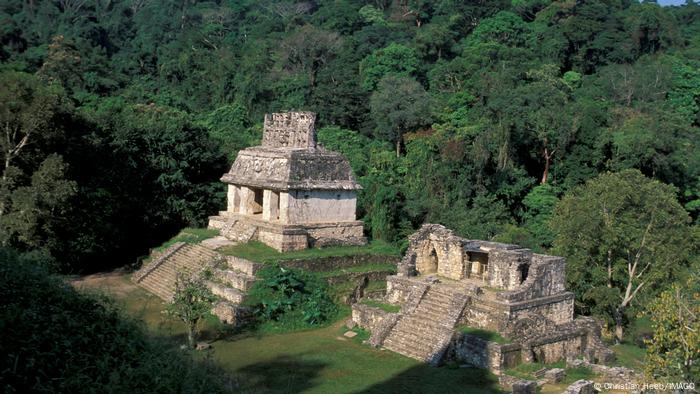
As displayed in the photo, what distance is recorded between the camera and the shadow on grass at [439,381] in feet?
41.5

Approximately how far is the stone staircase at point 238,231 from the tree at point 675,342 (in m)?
11.8

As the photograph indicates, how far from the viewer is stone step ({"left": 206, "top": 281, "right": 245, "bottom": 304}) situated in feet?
55.0

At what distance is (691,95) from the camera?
36.3 m

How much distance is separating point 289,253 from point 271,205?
2.11 metres

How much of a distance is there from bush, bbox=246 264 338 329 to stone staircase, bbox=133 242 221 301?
89.2 inches

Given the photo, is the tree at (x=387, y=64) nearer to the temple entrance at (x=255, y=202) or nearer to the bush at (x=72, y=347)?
the temple entrance at (x=255, y=202)

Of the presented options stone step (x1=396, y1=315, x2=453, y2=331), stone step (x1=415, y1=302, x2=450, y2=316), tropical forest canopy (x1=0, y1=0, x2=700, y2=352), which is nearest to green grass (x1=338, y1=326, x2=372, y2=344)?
stone step (x1=396, y1=315, x2=453, y2=331)

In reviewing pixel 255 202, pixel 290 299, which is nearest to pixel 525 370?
pixel 290 299

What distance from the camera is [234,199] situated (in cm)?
2216

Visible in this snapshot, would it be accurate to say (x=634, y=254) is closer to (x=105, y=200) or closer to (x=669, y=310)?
(x=669, y=310)

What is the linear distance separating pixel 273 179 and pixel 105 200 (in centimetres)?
552

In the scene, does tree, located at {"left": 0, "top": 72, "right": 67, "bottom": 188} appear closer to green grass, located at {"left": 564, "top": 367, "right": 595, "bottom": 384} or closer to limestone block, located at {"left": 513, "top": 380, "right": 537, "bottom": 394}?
limestone block, located at {"left": 513, "top": 380, "right": 537, "bottom": 394}

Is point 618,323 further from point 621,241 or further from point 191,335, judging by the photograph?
point 191,335

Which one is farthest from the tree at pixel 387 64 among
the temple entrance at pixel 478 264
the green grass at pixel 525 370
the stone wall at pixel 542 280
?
the green grass at pixel 525 370
